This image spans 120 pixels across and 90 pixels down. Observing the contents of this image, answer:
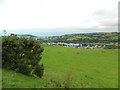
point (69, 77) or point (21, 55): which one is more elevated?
point (21, 55)

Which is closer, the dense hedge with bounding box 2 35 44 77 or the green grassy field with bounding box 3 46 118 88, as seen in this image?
the green grassy field with bounding box 3 46 118 88

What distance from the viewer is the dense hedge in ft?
38.3

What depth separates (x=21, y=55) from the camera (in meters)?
12.1

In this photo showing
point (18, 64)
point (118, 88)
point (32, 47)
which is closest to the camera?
point (18, 64)

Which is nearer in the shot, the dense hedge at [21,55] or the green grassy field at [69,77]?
the green grassy field at [69,77]

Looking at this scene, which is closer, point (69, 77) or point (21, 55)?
point (69, 77)

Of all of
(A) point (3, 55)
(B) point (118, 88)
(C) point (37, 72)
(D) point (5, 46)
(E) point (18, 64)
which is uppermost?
(D) point (5, 46)

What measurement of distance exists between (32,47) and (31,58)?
40.9 inches

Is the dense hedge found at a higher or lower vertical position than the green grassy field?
higher

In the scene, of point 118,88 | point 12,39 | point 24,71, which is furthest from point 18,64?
point 118,88

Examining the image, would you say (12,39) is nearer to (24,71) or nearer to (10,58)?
(10,58)

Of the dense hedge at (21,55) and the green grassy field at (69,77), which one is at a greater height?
the dense hedge at (21,55)

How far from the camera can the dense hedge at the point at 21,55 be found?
11663 millimetres

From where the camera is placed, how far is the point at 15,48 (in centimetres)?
1202
